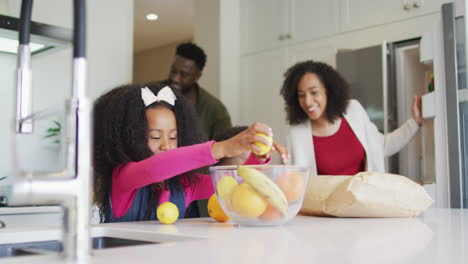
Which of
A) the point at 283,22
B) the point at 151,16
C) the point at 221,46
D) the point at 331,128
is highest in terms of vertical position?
the point at 151,16

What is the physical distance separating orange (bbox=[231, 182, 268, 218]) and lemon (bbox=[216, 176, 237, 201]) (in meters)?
0.02

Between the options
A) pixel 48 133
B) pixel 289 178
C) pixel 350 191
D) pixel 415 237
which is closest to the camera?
pixel 415 237

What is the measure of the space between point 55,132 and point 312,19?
5.89ft

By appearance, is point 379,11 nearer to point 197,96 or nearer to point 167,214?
point 197,96

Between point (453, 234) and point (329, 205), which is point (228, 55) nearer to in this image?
point (329, 205)

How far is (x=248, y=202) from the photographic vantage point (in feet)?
2.97

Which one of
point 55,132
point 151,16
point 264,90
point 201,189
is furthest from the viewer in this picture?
point 151,16

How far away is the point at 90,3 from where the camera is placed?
10.5 ft

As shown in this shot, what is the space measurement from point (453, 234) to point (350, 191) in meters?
0.32

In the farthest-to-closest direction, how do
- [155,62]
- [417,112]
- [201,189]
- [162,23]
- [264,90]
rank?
[155,62]
[162,23]
[264,90]
[417,112]
[201,189]

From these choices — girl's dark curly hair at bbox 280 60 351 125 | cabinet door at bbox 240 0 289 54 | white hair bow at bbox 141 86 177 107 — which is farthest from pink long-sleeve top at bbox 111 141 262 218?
cabinet door at bbox 240 0 289 54

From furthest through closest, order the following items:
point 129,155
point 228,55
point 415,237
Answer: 1. point 228,55
2. point 129,155
3. point 415,237

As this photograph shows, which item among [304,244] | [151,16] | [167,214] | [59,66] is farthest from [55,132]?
[151,16]

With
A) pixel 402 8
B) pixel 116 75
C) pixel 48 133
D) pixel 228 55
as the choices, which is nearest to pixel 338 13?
pixel 402 8
